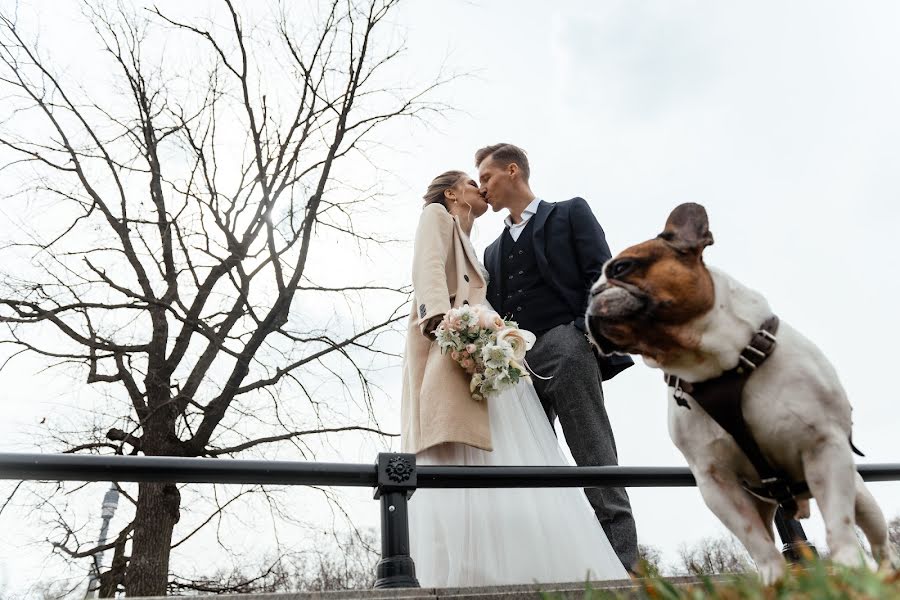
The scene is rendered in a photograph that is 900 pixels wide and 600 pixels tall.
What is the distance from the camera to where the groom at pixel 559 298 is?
3.97 m

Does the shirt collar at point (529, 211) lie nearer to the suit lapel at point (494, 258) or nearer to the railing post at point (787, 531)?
the suit lapel at point (494, 258)

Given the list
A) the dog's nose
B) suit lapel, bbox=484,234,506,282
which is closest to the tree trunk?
suit lapel, bbox=484,234,506,282

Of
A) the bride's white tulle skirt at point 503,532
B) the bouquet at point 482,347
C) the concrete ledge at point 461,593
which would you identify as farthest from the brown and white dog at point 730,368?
the bouquet at point 482,347

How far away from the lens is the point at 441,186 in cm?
482

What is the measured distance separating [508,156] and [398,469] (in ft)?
9.00

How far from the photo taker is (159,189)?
34.3ft

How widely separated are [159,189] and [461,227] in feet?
24.3

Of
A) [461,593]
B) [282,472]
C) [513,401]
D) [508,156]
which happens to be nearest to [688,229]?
[461,593]

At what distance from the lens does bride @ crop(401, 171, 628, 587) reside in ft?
11.5

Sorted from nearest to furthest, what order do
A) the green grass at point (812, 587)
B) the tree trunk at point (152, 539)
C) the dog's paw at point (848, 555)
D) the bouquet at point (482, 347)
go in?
the green grass at point (812, 587) → the dog's paw at point (848, 555) → the bouquet at point (482, 347) → the tree trunk at point (152, 539)

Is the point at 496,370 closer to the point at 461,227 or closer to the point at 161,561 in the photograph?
the point at 461,227

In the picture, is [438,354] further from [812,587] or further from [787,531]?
[812,587]

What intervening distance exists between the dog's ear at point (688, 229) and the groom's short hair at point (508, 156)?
3239mm

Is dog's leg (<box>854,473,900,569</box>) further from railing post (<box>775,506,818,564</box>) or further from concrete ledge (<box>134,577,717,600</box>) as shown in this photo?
railing post (<box>775,506,818,564</box>)
